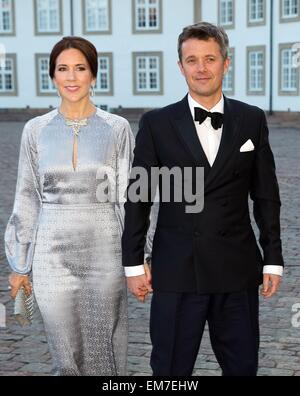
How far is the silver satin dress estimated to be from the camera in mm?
3365

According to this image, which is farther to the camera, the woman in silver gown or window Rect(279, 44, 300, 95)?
window Rect(279, 44, 300, 95)

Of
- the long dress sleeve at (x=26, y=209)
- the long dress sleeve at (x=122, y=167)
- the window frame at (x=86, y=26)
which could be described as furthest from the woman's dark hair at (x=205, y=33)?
the window frame at (x=86, y=26)

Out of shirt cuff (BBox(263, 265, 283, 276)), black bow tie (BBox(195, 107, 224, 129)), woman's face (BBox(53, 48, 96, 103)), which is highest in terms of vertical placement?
woman's face (BBox(53, 48, 96, 103))

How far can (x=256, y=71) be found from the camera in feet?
110

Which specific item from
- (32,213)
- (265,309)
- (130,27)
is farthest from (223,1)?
(32,213)

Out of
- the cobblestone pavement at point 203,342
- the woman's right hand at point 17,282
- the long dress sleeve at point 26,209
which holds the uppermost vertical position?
the long dress sleeve at point 26,209

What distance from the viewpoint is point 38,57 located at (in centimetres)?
3825

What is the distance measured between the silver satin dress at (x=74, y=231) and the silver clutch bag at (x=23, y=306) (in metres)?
0.15

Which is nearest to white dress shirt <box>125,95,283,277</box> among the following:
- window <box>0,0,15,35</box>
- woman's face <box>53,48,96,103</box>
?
woman's face <box>53,48,96,103</box>

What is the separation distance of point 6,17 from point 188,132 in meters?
38.2

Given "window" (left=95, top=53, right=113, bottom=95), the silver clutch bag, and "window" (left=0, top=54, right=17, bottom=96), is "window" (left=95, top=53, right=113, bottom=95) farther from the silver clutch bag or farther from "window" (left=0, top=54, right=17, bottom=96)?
the silver clutch bag

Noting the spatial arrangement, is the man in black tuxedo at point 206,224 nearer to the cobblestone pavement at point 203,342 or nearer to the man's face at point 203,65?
the man's face at point 203,65

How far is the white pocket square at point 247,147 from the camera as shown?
10.2ft

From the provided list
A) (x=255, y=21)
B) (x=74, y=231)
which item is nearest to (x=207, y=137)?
(x=74, y=231)
